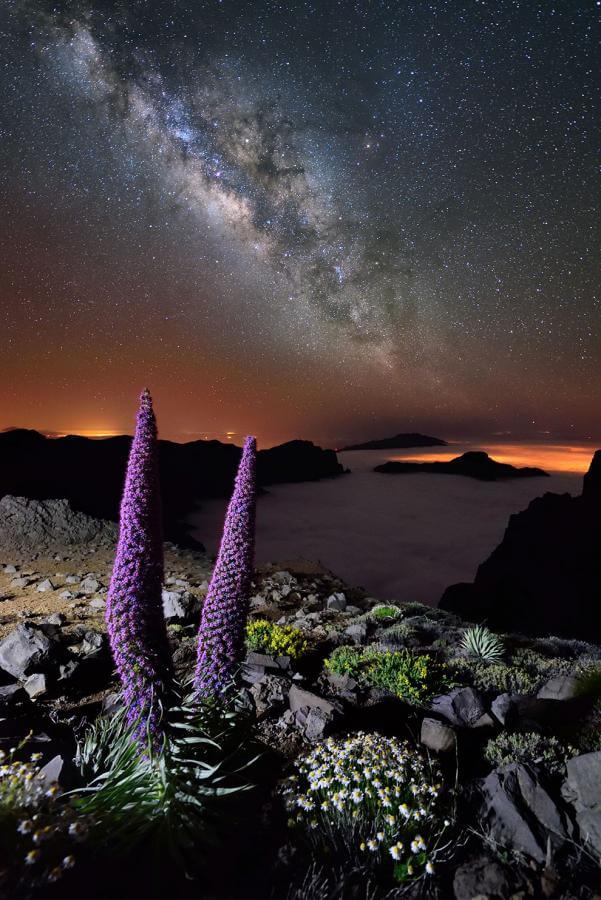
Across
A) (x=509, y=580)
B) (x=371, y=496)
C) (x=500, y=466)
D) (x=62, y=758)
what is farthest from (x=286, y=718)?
(x=500, y=466)

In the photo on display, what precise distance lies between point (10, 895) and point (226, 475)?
72.7 metres

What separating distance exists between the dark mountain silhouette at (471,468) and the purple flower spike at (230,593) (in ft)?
314

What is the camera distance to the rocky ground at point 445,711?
4.18 meters

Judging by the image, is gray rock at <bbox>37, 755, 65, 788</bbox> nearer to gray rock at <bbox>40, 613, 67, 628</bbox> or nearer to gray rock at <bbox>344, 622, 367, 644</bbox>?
gray rock at <bbox>40, 613, 67, 628</bbox>

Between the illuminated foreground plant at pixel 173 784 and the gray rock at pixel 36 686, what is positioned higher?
the illuminated foreground plant at pixel 173 784

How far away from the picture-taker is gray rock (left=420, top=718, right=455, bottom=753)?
18.8 feet

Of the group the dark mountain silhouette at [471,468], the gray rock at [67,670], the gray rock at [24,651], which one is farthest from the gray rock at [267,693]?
the dark mountain silhouette at [471,468]

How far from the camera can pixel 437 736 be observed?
5.79 meters

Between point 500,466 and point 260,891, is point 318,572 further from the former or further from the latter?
point 500,466

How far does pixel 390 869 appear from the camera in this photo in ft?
13.1

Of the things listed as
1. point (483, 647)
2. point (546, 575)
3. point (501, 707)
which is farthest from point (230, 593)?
point (546, 575)

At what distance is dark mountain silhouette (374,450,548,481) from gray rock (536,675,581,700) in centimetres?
9105

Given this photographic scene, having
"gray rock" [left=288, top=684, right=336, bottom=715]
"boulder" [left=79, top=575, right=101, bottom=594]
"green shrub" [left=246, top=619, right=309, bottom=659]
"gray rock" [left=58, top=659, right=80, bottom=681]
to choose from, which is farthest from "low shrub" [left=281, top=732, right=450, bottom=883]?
"boulder" [left=79, top=575, right=101, bottom=594]

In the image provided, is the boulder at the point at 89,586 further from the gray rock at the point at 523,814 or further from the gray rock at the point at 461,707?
the gray rock at the point at 523,814
